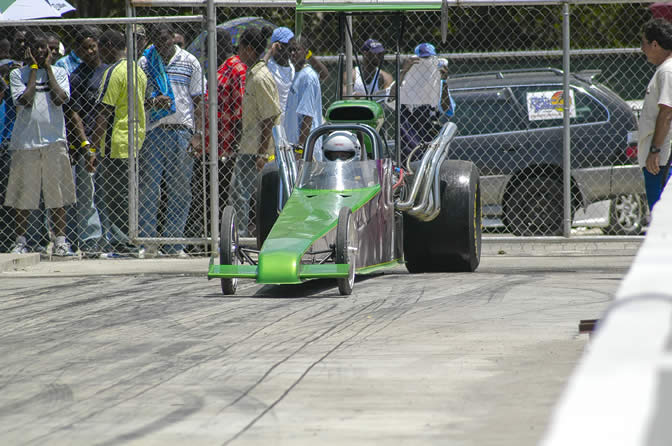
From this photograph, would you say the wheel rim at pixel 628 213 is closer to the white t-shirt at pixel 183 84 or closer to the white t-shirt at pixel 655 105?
the white t-shirt at pixel 655 105

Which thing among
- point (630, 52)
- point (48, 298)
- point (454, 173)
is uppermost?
point (630, 52)

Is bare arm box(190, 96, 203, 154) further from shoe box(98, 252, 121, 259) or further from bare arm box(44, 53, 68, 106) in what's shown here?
shoe box(98, 252, 121, 259)

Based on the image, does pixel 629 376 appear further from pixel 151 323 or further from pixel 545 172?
pixel 545 172

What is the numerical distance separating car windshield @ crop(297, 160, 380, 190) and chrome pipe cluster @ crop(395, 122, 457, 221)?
0.42 metres

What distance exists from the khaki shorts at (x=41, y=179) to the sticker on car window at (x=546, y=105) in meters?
5.03

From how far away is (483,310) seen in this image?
7379 mm

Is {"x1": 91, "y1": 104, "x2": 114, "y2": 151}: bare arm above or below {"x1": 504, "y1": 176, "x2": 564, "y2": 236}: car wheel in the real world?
above

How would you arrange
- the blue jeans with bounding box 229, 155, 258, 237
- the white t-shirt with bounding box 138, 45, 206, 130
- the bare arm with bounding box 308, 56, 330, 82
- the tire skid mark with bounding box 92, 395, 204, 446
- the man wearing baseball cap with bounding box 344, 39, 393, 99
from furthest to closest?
the bare arm with bounding box 308, 56, 330, 82 < the white t-shirt with bounding box 138, 45, 206, 130 < the blue jeans with bounding box 229, 155, 258, 237 < the man wearing baseball cap with bounding box 344, 39, 393, 99 < the tire skid mark with bounding box 92, 395, 204, 446

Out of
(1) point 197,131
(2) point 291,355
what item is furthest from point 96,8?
(2) point 291,355

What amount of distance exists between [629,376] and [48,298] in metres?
6.95

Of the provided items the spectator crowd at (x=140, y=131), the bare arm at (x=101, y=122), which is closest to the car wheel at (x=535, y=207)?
the spectator crowd at (x=140, y=131)

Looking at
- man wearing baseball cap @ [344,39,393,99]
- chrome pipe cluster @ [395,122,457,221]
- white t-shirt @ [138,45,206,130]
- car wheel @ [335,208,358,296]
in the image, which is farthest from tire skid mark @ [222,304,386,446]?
white t-shirt @ [138,45,206,130]

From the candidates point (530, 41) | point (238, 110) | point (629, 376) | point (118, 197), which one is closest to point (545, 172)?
point (238, 110)

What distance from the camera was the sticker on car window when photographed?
489 inches
